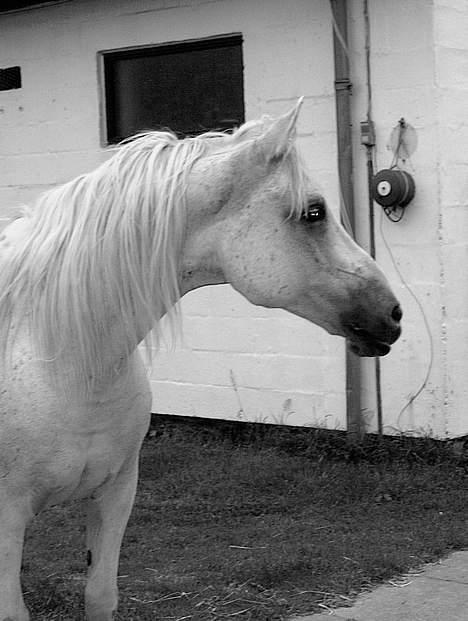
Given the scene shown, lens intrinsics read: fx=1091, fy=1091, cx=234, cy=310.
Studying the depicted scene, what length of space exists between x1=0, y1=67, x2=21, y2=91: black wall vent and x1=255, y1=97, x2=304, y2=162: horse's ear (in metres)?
5.34

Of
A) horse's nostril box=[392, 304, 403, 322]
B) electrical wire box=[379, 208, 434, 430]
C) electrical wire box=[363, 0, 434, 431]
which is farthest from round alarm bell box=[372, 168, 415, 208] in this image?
horse's nostril box=[392, 304, 403, 322]


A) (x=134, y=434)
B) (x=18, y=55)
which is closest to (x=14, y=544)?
(x=134, y=434)

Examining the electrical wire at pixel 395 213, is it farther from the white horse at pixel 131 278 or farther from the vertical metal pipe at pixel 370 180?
the white horse at pixel 131 278

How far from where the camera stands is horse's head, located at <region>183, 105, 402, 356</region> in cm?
304

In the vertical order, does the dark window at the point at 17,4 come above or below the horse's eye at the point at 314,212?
above

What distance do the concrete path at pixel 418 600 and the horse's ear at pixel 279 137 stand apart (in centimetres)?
203

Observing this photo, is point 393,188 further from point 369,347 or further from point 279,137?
point 279,137

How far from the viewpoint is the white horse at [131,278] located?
305 centimetres

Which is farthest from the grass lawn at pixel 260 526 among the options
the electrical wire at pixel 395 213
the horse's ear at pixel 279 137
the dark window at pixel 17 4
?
the dark window at pixel 17 4

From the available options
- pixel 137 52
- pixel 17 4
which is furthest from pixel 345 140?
pixel 17 4

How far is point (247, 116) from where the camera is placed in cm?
690

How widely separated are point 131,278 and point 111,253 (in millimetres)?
90

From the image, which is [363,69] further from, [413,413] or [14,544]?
[14,544]

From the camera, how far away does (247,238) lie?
Result: 10.0 ft
